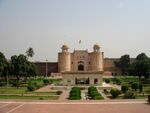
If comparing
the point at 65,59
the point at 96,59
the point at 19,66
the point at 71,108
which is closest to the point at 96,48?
the point at 96,59

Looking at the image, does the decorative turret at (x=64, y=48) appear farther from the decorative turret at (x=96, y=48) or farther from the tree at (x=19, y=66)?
the tree at (x=19, y=66)

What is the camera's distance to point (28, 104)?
781 inches

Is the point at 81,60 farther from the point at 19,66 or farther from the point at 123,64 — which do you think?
the point at 19,66

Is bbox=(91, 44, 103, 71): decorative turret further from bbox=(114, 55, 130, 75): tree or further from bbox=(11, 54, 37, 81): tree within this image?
bbox=(11, 54, 37, 81): tree

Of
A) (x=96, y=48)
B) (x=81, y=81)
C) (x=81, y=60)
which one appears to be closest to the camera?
(x=81, y=81)

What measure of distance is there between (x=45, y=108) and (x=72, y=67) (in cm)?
5181

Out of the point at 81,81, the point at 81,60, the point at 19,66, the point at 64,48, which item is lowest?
the point at 81,81

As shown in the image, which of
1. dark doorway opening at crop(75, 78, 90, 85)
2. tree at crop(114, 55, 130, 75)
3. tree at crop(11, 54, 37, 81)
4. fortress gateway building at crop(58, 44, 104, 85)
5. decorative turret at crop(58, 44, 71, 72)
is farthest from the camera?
tree at crop(114, 55, 130, 75)

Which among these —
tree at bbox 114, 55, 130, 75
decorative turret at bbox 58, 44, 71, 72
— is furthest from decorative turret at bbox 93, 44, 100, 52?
tree at bbox 114, 55, 130, 75

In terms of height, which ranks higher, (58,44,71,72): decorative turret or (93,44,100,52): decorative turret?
(93,44,100,52): decorative turret

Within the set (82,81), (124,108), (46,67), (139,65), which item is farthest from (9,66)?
(124,108)

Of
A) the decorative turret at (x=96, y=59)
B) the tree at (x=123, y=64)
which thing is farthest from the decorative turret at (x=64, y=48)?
the tree at (x=123, y=64)

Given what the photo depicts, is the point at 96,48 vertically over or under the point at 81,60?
over

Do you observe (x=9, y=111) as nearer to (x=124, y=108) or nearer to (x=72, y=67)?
(x=124, y=108)
